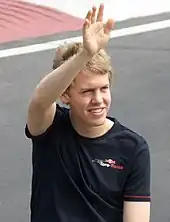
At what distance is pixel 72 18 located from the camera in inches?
429

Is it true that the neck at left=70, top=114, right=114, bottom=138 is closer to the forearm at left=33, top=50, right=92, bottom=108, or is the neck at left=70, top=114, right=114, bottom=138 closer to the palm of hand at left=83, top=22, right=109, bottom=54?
the forearm at left=33, top=50, right=92, bottom=108

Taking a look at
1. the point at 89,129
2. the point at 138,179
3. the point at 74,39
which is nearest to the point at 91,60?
the point at 89,129

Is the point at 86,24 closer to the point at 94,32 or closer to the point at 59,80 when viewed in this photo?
the point at 94,32

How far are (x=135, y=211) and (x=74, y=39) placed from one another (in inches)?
261

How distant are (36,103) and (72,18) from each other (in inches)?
301

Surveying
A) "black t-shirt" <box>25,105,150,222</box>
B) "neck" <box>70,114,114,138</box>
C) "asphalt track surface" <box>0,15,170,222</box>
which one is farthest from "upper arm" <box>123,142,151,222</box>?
"asphalt track surface" <box>0,15,170,222</box>

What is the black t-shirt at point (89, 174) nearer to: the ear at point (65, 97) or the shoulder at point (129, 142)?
the shoulder at point (129, 142)

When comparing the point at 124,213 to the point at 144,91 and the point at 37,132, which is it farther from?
the point at 144,91

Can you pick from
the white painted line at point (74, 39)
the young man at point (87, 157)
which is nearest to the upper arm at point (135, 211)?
the young man at point (87, 157)

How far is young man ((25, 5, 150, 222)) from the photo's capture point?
3.34 metres

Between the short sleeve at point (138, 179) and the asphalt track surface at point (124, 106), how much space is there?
239 centimetres

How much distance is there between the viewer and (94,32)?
3.09m

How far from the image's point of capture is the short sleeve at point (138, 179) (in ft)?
11.1

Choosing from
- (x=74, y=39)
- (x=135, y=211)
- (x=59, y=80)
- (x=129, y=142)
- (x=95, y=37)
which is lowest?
(x=135, y=211)
